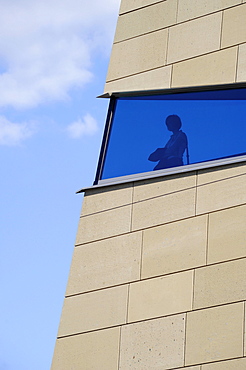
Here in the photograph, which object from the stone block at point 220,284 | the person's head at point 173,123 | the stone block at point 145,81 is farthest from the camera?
the stone block at point 145,81

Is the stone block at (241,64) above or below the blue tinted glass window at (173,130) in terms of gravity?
above

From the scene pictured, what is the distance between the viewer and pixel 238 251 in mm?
11797

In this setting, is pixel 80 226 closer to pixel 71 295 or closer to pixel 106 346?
pixel 71 295

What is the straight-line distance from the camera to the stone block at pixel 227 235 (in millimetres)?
11844

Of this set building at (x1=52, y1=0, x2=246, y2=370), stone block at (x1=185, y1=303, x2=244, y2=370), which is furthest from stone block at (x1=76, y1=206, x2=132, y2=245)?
stone block at (x1=185, y1=303, x2=244, y2=370)

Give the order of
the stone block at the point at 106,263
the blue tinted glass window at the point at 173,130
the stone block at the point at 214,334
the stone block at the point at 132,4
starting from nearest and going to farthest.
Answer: the stone block at the point at 214,334, the stone block at the point at 106,263, the blue tinted glass window at the point at 173,130, the stone block at the point at 132,4

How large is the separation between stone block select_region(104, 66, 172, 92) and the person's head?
2.21ft

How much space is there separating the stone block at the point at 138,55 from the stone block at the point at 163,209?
109 inches

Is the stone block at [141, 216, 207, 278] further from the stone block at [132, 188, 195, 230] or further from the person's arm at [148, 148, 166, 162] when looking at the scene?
the person's arm at [148, 148, 166, 162]

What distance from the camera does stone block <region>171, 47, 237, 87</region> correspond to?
1345cm

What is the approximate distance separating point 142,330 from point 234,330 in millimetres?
1612

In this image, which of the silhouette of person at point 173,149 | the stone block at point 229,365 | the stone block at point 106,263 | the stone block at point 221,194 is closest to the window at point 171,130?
the silhouette of person at point 173,149

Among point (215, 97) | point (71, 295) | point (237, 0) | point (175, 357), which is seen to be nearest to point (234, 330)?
point (175, 357)

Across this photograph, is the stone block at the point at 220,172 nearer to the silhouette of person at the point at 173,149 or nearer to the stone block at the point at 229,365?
the silhouette of person at the point at 173,149
